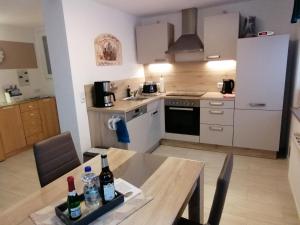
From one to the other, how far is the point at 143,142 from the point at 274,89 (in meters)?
1.96

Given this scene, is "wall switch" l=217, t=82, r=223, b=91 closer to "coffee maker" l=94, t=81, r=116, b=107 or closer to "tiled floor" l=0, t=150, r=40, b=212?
"coffee maker" l=94, t=81, r=116, b=107

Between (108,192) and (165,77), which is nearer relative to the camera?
(108,192)

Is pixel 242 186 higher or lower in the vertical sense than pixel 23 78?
lower

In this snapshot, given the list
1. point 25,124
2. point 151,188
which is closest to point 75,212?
point 151,188

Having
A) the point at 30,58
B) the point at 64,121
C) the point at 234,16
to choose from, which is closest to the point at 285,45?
the point at 234,16

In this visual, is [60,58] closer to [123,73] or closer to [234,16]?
[123,73]

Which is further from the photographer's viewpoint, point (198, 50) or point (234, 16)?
point (198, 50)

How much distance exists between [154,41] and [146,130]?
5.21 feet

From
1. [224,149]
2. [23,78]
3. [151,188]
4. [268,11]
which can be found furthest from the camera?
[23,78]

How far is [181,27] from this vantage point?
378 centimetres

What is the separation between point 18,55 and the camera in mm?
4266

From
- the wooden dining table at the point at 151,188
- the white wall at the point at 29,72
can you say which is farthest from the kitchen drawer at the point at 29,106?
the wooden dining table at the point at 151,188

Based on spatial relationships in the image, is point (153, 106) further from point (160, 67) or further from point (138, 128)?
point (160, 67)

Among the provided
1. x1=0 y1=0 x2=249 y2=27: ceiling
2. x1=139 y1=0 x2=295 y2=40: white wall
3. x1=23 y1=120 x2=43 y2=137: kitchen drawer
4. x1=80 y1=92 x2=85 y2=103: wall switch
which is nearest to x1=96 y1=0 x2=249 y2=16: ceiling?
x1=0 y1=0 x2=249 y2=27: ceiling
